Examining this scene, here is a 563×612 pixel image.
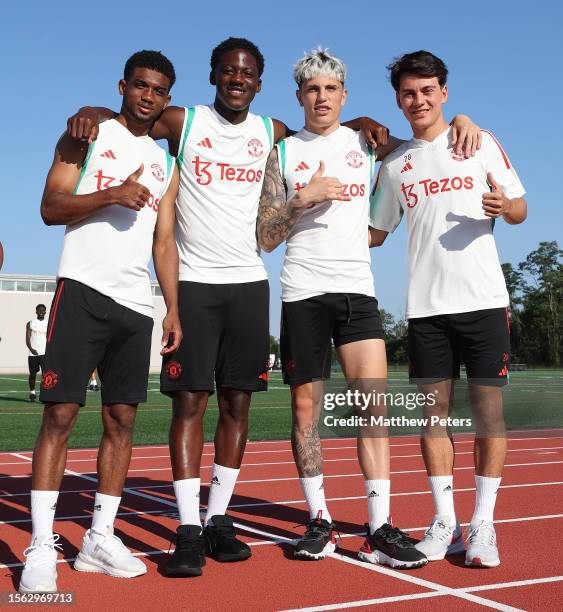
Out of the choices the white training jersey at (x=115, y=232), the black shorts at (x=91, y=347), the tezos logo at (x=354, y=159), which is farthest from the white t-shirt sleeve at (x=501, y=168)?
the black shorts at (x=91, y=347)

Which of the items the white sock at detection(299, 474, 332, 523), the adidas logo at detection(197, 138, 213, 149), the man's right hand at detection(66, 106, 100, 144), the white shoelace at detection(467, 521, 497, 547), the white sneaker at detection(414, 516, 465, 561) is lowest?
the white sneaker at detection(414, 516, 465, 561)

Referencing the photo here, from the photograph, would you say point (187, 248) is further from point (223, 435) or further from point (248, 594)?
point (248, 594)

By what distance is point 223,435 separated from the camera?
4.32m

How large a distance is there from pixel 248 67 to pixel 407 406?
201cm

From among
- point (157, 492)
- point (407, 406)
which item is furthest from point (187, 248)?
point (157, 492)

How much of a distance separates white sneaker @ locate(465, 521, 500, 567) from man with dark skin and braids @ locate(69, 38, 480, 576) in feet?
3.66

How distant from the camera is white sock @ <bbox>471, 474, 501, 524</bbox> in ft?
13.3

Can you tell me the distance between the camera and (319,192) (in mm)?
4043

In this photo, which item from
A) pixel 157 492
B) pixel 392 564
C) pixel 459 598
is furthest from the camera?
pixel 157 492

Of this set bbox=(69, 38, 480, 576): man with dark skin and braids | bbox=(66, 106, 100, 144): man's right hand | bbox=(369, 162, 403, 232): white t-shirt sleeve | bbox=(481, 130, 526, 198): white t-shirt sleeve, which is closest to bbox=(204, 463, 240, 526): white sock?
bbox=(69, 38, 480, 576): man with dark skin and braids

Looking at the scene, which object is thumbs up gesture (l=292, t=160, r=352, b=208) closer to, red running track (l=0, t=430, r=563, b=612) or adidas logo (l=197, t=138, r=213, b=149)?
adidas logo (l=197, t=138, r=213, b=149)

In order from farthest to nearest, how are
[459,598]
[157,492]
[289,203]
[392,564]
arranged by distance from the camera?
[157,492], [289,203], [392,564], [459,598]

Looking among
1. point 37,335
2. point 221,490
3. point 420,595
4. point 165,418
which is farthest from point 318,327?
point 37,335

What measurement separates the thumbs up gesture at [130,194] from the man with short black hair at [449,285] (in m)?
1.47
